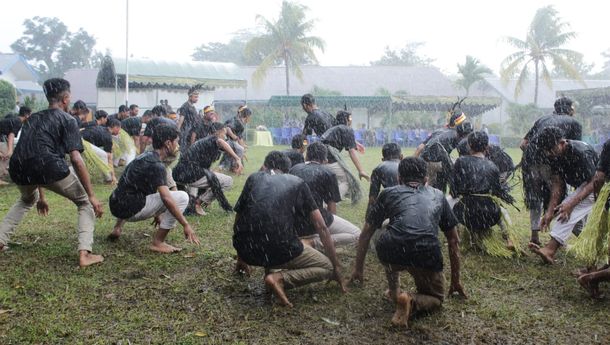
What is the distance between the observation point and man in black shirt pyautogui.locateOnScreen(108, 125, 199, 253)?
575 cm

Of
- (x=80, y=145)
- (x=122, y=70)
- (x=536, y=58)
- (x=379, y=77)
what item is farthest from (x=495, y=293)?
(x=379, y=77)

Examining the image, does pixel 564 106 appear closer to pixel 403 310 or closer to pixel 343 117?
pixel 343 117

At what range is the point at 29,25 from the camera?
1999 inches

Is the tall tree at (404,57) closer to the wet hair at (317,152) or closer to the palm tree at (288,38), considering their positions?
the palm tree at (288,38)

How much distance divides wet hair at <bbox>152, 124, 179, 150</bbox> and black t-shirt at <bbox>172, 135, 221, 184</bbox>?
6.23 ft

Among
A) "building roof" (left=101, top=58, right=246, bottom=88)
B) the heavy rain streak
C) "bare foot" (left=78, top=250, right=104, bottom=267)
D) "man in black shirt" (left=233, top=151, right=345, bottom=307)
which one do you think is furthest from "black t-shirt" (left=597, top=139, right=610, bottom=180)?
"building roof" (left=101, top=58, right=246, bottom=88)

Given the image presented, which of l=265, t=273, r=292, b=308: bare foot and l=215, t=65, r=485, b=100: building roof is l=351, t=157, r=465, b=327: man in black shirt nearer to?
l=265, t=273, r=292, b=308: bare foot

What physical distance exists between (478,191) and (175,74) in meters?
23.1

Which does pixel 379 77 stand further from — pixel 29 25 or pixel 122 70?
pixel 29 25

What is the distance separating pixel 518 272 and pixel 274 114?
2713 cm

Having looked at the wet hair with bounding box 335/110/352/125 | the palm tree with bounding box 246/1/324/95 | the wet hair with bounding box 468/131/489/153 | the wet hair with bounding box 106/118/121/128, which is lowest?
the wet hair with bounding box 468/131/489/153

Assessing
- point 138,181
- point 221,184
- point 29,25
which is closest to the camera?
point 138,181

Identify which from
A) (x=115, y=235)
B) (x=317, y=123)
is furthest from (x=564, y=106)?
(x=115, y=235)

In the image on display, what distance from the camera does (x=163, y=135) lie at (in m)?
5.88
